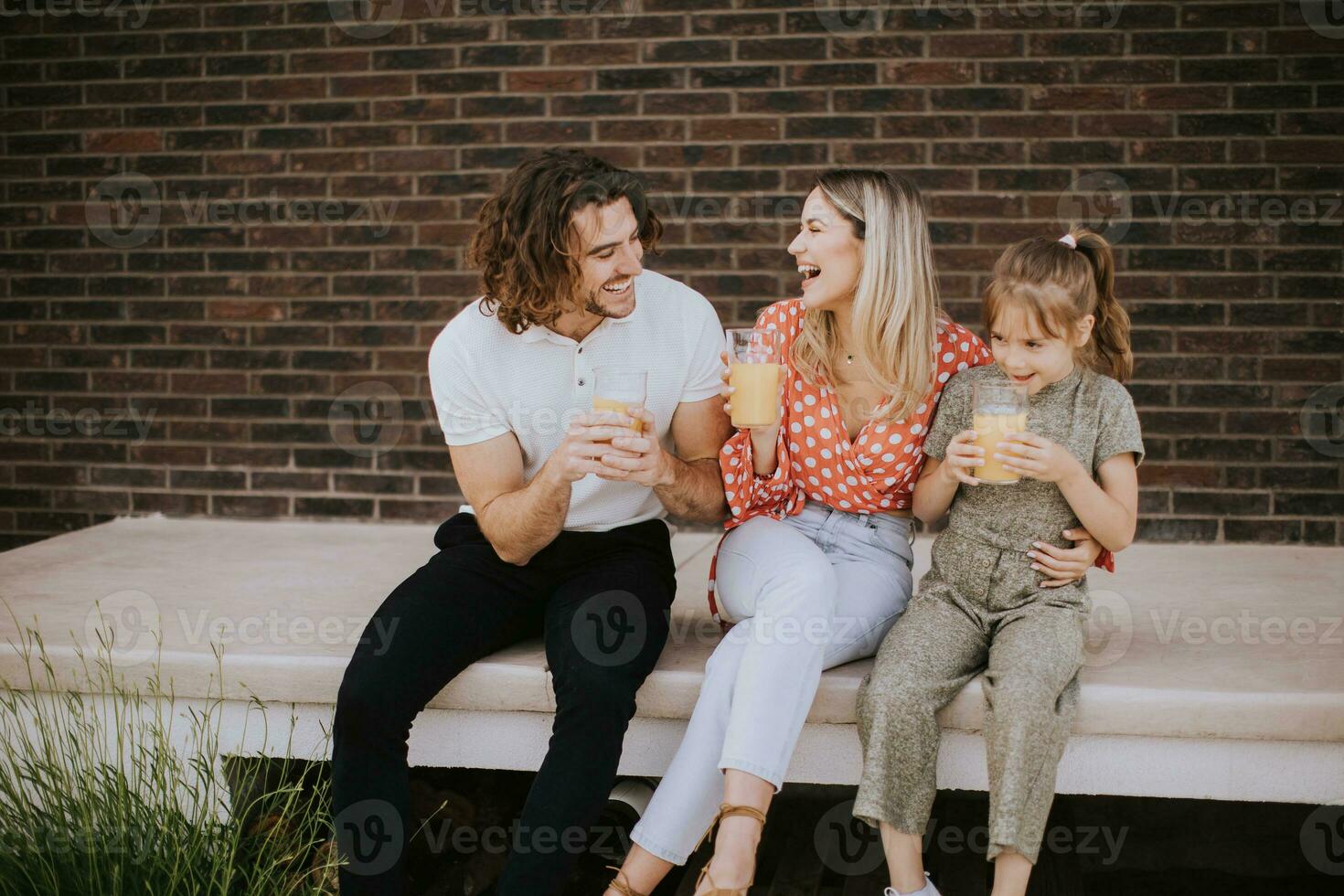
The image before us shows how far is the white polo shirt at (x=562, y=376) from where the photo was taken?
2.70 metres

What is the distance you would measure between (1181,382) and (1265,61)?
111cm

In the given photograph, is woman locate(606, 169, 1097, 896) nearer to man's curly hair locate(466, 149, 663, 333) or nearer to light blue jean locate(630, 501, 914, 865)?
light blue jean locate(630, 501, 914, 865)

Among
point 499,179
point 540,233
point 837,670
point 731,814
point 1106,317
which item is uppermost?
point 499,179

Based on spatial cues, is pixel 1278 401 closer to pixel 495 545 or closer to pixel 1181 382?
pixel 1181 382

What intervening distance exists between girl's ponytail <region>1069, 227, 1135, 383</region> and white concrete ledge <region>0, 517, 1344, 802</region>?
68 cm

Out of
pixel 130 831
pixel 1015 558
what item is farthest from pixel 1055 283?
pixel 130 831

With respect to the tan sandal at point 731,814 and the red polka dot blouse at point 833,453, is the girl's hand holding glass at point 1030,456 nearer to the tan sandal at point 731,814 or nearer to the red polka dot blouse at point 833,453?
the red polka dot blouse at point 833,453

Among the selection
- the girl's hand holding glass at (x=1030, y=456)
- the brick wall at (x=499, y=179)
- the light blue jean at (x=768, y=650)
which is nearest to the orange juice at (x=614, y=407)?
the light blue jean at (x=768, y=650)

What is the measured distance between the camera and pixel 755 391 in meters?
2.45

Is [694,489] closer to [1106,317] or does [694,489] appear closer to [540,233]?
[540,233]

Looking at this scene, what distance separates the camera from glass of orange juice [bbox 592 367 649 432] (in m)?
2.33

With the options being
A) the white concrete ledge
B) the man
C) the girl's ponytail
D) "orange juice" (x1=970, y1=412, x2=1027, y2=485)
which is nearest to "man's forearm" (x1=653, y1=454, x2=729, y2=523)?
the man

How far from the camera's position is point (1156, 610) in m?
3.17

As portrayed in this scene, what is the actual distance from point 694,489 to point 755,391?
30 cm
